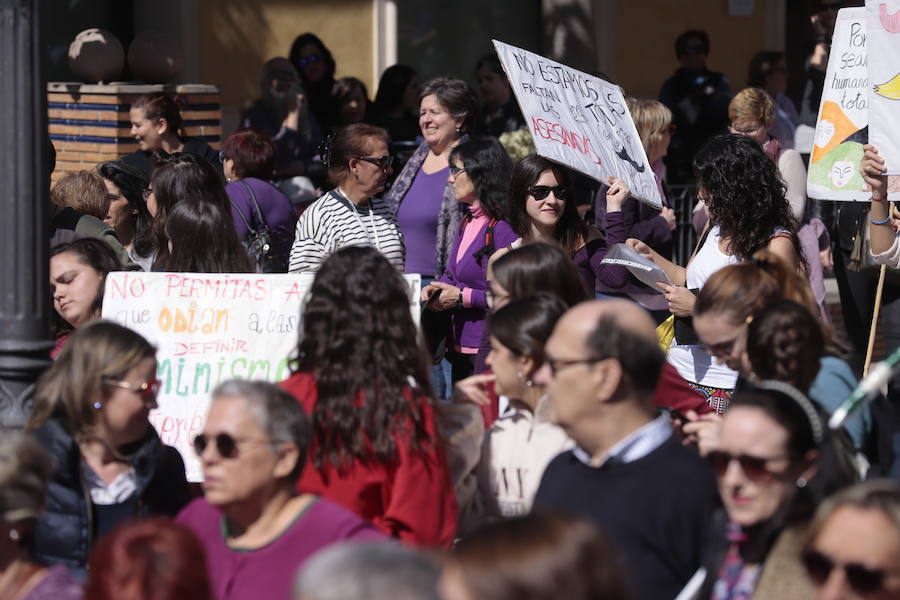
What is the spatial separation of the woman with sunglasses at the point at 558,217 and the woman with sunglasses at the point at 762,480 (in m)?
2.70

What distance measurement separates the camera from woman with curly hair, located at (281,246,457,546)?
3.83m

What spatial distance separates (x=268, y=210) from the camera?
738 cm

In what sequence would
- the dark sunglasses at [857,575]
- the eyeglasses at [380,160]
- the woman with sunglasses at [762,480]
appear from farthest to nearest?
the eyeglasses at [380,160] < the woman with sunglasses at [762,480] < the dark sunglasses at [857,575]

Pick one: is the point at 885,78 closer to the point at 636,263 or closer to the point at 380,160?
the point at 636,263

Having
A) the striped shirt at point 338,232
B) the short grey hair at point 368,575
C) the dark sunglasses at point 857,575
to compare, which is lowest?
the dark sunglasses at point 857,575

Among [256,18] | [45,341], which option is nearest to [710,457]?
[45,341]

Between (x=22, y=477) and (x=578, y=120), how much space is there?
11.5ft

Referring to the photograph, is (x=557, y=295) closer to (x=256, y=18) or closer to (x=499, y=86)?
(x=499, y=86)

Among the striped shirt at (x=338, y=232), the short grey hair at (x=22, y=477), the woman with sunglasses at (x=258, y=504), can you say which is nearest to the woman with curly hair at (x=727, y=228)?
the striped shirt at (x=338, y=232)

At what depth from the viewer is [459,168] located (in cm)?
665

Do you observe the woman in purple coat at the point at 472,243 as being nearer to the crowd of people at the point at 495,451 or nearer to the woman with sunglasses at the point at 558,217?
the woman with sunglasses at the point at 558,217

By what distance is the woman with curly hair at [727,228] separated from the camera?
221 inches

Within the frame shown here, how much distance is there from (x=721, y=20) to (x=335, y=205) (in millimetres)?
8912

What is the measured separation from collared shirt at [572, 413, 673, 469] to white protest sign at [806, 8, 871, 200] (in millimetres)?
3674
